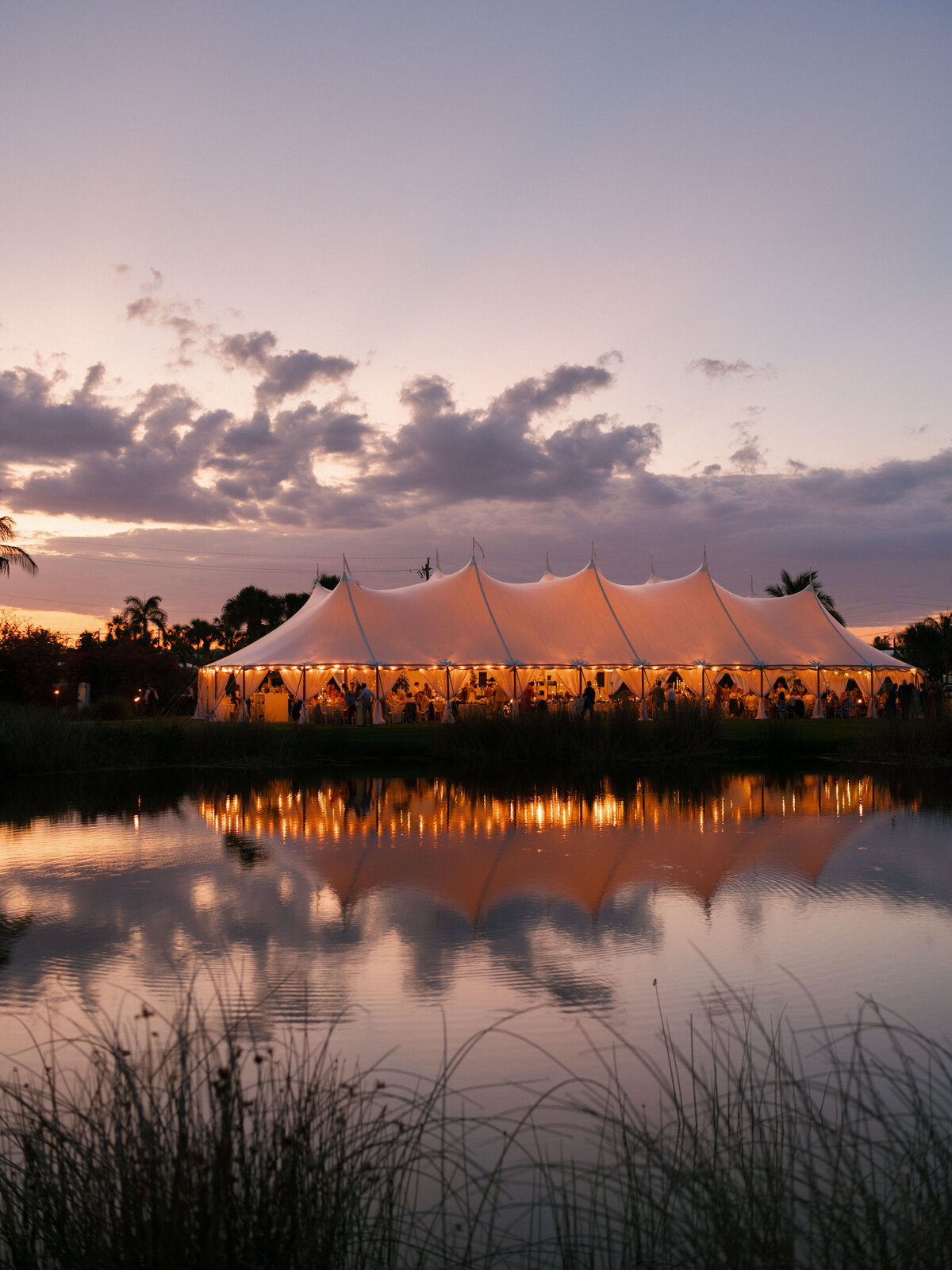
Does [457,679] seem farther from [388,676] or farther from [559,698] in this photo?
[559,698]

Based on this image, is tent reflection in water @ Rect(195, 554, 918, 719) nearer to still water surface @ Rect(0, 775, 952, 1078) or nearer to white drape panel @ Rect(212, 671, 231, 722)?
white drape panel @ Rect(212, 671, 231, 722)

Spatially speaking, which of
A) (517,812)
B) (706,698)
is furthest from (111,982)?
(706,698)

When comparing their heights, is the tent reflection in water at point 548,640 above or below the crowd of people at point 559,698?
above

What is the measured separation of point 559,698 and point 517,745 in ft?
14.7

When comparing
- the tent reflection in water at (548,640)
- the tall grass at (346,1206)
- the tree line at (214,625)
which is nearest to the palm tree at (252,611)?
the tree line at (214,625)

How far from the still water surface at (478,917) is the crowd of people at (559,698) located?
1284 centimetres

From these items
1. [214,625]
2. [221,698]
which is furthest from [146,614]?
[221,698]

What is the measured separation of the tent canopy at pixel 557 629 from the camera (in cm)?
2828

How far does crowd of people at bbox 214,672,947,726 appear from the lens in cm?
2718

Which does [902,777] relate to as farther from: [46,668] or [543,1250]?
[46,668]

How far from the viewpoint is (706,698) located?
97.7 ft

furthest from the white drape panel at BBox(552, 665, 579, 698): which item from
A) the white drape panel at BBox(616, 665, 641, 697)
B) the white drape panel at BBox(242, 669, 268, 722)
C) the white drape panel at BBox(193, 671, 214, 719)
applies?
the white drape panel at BBox(193, 671, 214, 719)

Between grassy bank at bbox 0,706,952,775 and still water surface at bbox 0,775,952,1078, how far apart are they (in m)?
6.43

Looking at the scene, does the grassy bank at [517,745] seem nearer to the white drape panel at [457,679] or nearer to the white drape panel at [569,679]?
the white drape panel at [457,679]
